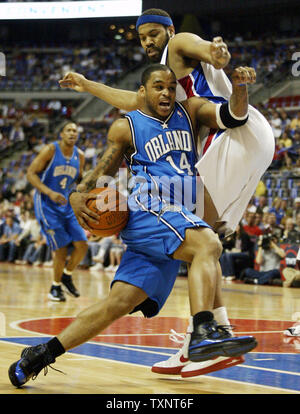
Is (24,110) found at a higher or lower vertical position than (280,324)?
higher

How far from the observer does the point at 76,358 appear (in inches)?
185

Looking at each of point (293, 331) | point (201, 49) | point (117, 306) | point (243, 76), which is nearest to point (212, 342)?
point (117, 306)

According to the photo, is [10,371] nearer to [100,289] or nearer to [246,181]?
[246,181]

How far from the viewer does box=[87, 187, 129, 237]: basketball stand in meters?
3.74

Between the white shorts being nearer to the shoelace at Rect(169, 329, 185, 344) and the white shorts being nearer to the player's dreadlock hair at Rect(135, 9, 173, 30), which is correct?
the player's dreadlock hair at Rect(135, 9, 173, 30)

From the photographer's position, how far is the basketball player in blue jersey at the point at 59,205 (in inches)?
340

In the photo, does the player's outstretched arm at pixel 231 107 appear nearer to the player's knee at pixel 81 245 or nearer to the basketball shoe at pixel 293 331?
the basketball shoe at pixel 293 331

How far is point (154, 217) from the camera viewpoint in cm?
375

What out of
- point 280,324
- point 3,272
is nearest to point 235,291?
point 280,324

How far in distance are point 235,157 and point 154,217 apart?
22.8 inches

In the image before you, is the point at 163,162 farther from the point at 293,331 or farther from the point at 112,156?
the point at 293,331

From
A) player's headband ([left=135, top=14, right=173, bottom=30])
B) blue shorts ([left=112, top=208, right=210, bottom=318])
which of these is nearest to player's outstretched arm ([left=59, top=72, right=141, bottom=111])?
player's headband ([left=135, top=14, right=173, bottom=30])

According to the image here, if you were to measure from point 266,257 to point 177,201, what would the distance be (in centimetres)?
821

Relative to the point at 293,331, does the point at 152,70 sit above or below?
above
